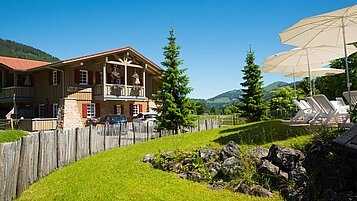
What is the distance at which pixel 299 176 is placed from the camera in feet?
17.3

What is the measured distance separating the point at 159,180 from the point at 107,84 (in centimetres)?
1834

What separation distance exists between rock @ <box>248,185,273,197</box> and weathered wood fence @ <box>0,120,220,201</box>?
5200mm

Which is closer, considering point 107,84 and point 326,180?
point 326,180

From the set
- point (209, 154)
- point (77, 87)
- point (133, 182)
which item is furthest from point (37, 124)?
point (209, 154)

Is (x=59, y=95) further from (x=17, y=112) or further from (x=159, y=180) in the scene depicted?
(x=159, y=180)

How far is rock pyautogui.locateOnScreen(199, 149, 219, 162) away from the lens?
711 cm

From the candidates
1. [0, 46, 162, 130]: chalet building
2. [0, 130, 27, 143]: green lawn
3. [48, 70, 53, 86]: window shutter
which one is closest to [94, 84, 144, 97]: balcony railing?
[0, 46, 162, 130]: chalet building

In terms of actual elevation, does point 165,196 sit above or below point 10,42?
below

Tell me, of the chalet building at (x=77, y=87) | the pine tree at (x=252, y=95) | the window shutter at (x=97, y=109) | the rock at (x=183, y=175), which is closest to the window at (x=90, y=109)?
the chalet building at (x=77, y=87)

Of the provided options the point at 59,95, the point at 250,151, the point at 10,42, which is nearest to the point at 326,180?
the point at 250,151

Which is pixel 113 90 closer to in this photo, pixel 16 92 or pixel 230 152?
pixel 16 92

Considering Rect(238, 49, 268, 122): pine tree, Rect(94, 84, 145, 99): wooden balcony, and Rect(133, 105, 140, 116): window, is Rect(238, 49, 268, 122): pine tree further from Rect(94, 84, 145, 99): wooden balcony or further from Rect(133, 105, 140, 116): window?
Rect(133, 105, 140, 116): window

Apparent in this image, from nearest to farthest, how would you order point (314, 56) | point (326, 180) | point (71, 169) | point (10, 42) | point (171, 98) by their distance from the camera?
point (326, 180) → point (71, 169) → point (314, 56) → point (171, 98) → point (10, 42)

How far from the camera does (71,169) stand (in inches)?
359
